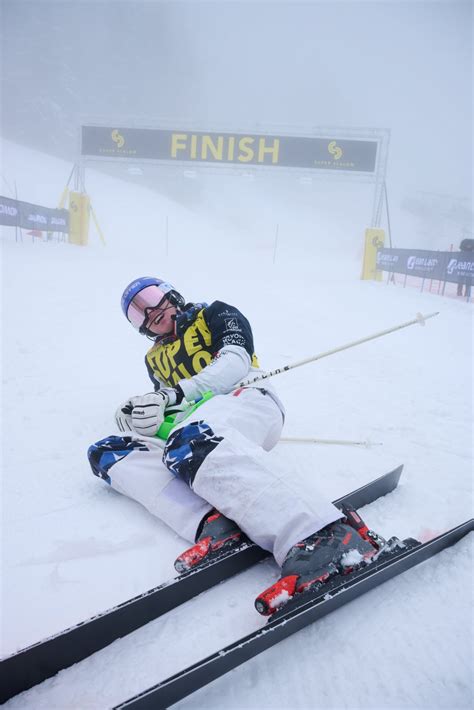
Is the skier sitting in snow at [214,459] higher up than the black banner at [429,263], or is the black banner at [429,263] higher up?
the black banner at [429,263]

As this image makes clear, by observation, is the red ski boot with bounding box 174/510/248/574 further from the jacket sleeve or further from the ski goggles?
the ski goggles

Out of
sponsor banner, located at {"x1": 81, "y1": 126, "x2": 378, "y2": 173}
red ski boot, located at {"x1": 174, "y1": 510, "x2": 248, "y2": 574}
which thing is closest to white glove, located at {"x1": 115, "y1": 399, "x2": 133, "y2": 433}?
red ski boot, located at {"x1": 174, "y1": 510, "x2": 248, "y2": 574}

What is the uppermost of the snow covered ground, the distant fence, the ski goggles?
the distant fence

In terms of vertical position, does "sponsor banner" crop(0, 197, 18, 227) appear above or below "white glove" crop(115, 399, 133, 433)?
above

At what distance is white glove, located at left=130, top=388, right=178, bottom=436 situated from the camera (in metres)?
2.22

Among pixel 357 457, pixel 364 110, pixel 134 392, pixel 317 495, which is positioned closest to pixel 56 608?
pixel 317 495

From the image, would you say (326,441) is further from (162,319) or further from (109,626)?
(109,626)

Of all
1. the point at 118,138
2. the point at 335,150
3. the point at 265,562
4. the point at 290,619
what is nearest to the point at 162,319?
the point at 265,562

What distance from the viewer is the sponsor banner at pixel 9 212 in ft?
46.2

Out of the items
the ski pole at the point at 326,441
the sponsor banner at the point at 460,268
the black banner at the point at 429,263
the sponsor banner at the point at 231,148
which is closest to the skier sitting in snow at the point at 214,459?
the ski pole at the point at 326,441

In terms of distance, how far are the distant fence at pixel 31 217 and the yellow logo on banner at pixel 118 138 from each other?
3702 millimetres

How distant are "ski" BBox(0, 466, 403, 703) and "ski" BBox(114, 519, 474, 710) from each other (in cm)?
32

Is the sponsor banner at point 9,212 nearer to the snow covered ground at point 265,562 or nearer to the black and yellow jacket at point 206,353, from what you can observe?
the snow covered ground at point 265,562

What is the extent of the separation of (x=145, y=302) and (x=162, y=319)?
15cm
